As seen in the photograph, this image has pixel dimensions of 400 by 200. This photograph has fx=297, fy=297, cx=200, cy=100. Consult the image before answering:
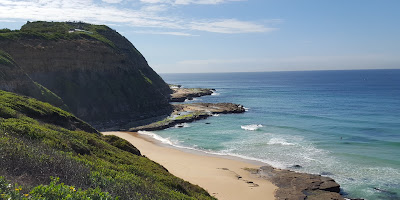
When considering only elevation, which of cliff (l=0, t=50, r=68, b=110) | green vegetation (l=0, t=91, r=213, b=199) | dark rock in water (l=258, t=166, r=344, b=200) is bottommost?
dark rock in water (l=258, t=166, r=344, b=200)

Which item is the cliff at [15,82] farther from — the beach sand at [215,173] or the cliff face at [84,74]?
the cliff face at [84,74]

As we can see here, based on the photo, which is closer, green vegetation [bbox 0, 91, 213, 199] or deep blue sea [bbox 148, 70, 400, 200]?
green vegetation [bbox 0, 91, 213, 199]

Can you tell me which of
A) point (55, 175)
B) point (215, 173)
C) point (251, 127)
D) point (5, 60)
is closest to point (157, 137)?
point (251, 127)

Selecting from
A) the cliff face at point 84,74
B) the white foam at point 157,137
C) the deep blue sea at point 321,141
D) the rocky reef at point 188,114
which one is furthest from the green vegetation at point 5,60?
the deep blue sea at point 321,141

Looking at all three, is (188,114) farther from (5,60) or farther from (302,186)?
(302,186)

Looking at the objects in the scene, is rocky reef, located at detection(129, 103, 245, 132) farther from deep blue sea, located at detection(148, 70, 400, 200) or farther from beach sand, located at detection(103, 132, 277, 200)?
beach sand, located at detection(103, 132, 277, 200)

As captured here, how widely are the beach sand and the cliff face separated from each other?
1968 cm

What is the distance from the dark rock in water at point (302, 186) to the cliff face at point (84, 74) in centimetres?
3750

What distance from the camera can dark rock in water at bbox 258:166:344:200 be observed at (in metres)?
24.2

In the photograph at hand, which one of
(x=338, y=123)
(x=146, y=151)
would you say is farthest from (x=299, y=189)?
(x=338, y=123)

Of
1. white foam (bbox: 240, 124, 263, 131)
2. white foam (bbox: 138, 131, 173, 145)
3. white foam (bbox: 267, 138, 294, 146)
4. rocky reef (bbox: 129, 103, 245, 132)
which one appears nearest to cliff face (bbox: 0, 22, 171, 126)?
rocky reef (bbox: 129, 103, 245, 132)

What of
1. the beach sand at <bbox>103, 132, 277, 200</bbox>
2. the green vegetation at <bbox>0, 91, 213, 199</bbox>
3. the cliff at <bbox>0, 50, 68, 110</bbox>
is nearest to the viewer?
the green vegetation at <bbox>0, 91, 213, 199</bbox>

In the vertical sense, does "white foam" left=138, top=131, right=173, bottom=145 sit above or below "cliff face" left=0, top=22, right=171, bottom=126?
below

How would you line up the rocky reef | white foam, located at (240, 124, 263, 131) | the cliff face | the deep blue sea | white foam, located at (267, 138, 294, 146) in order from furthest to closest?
the rocky reef
white foam, located at (240, 124, 263, 131)
the cliff face
white foam, located at (267, 138, 294, 146)
the deep blue sea
